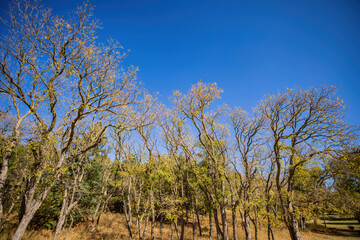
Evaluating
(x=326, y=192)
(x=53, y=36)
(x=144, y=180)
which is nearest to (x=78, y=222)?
(x=144, y=180)

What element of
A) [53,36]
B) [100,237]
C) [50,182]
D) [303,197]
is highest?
[53,36]

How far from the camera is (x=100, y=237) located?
17.7 meters

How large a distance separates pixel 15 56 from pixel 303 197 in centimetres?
1739

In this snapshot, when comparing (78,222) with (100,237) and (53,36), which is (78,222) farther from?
(53,36)

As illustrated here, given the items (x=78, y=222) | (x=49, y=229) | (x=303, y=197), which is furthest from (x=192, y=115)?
(x=78, y=222)

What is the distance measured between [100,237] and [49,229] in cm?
555

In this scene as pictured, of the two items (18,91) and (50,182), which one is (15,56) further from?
(50,182)

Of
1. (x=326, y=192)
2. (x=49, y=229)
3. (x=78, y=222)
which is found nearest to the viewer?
(x=326, y=192)

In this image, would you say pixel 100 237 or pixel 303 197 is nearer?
pixel 303 197

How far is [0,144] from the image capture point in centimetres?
875

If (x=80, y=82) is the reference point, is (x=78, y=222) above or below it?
below

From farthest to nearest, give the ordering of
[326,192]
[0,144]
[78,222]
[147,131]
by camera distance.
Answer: [78,222]
[147,131]
[326,192]
[0,144]

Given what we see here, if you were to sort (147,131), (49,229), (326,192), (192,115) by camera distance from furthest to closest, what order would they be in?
(49,229)
(147,131)
(192,115)
(326,192)

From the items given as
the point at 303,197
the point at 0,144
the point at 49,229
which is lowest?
the point at 49,229
